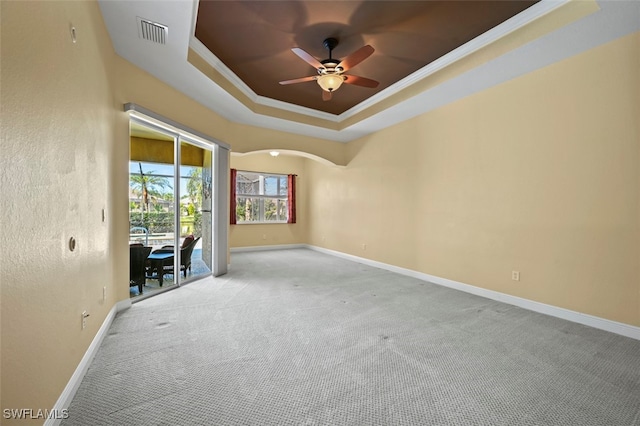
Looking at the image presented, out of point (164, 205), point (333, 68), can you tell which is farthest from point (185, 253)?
point (333, 68)

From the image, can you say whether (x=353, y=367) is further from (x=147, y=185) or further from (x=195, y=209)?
(x=195, y=209)

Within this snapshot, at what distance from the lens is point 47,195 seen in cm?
137

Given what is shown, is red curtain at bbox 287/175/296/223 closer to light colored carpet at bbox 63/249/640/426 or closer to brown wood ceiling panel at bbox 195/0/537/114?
brown wood ceiling panel at bbox 195/0/537/114

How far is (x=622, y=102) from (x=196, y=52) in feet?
14.6

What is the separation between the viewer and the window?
7.60m

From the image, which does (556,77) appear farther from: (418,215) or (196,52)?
(196,52)

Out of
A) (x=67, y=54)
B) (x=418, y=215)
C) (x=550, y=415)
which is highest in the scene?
(x=67, y=54)

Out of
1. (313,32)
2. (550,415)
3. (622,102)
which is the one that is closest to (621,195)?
(622,102)

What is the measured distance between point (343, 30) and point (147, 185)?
3112mm

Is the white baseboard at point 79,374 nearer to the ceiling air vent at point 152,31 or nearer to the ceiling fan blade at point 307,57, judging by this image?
the ceiling air vent at point 152,31

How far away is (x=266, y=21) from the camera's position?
2775 millimetres

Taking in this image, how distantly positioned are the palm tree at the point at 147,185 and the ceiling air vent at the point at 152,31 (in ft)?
5.09

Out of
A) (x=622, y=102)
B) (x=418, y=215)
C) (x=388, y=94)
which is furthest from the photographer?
(x=418, y=215)

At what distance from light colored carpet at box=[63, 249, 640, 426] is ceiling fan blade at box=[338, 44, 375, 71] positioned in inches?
108
